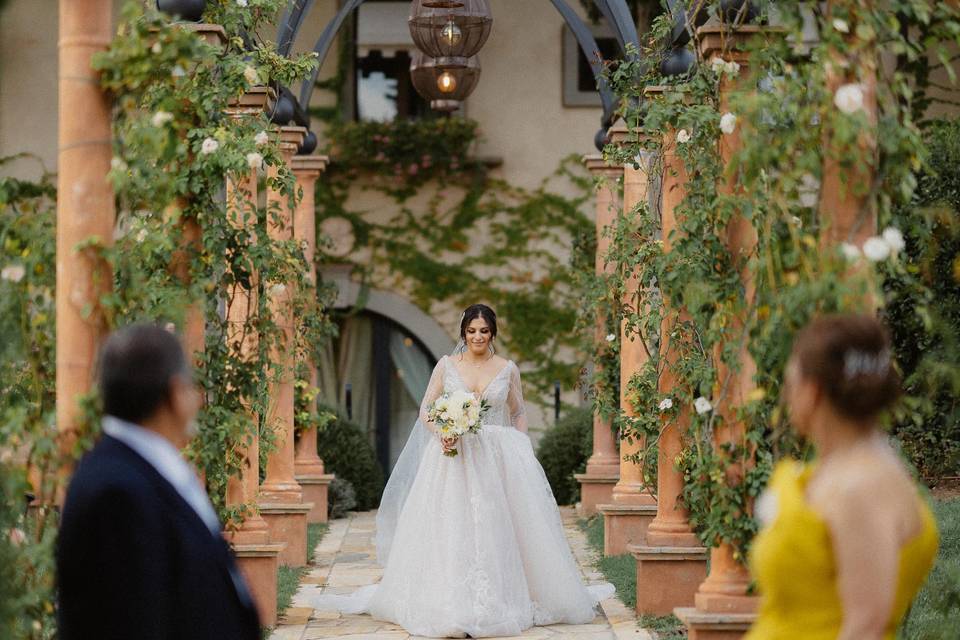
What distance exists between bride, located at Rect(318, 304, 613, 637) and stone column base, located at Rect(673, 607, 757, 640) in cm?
226

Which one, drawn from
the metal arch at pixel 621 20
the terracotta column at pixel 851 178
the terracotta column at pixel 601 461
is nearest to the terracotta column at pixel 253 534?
the metal arch at pixel 621 20

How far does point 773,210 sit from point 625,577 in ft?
16.1

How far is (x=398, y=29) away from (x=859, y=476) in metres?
13.8

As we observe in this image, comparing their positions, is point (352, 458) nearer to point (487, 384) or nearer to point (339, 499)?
point (339, 499)

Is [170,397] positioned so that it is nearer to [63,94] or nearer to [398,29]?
[63,94]

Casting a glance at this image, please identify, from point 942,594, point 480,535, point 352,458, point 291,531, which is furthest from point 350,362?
point 942,594

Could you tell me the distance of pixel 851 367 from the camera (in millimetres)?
2580

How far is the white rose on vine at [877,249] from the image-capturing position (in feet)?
12.1

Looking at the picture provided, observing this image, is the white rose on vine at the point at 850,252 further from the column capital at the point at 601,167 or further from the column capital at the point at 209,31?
the column capital at the point at 601,167

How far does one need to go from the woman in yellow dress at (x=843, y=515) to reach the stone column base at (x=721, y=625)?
2452 millimetres

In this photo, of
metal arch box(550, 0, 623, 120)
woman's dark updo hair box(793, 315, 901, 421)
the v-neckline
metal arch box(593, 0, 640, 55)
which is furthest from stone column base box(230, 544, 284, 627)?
woman's dark updo hair box(793, 315, 901, 421)

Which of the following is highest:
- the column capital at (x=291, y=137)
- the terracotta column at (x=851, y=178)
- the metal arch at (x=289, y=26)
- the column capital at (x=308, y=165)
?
the metal arch at (x=289, y=26)

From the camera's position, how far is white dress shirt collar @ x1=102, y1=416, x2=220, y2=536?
2885 millimetres

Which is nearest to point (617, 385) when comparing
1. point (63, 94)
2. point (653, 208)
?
point (653, 208)
